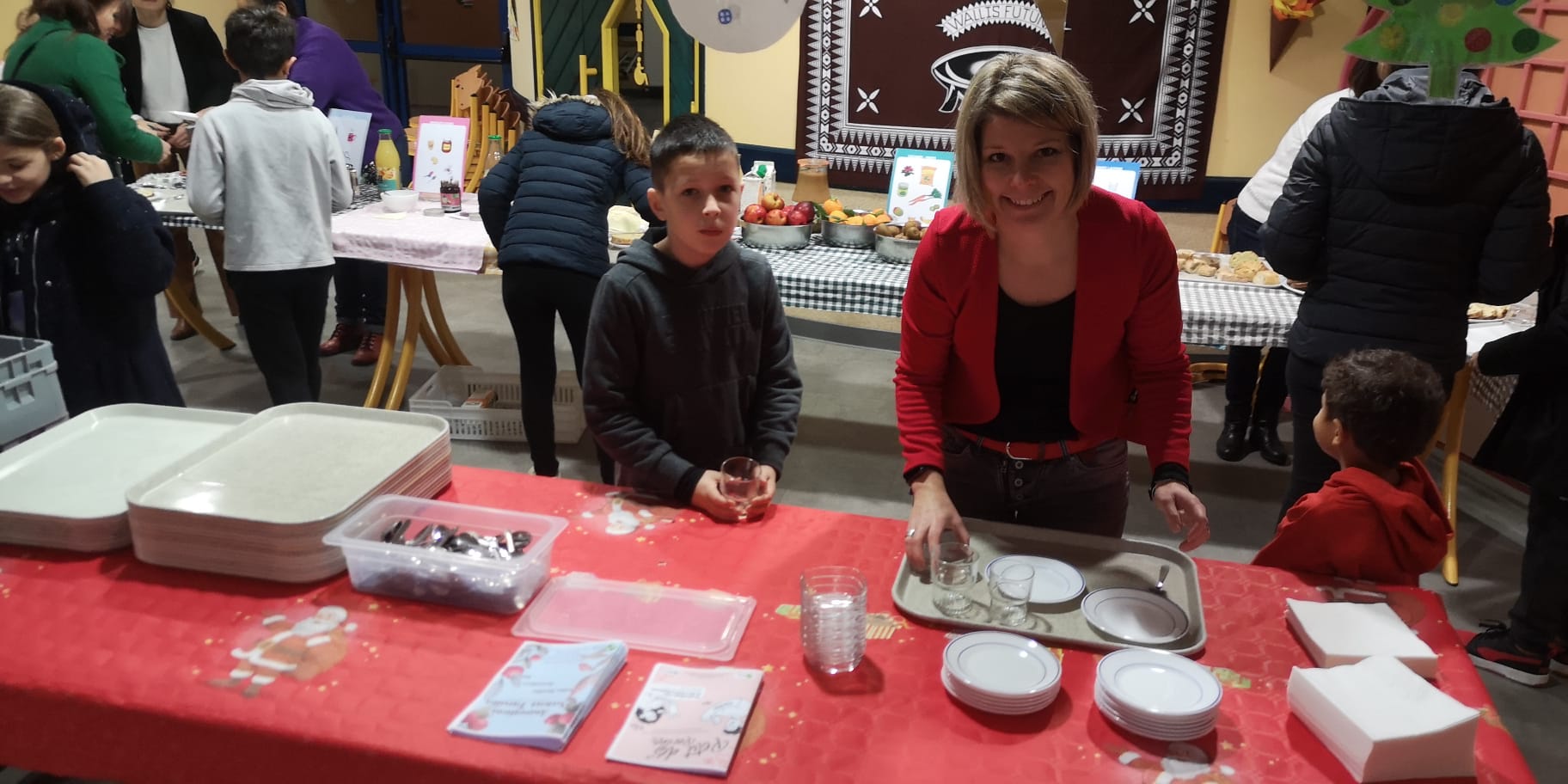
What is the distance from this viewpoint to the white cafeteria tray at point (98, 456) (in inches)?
57.7

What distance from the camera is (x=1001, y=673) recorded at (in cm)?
121

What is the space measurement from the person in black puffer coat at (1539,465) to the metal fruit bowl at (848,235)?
6.11ft

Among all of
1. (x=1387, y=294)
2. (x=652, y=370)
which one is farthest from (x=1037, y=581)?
(x=1387, y=294)

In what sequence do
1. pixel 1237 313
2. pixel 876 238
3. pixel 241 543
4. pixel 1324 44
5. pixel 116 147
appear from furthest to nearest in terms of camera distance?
1. pixel 1324 44
2. pixel 116 147
3. pixel 876 238
4. pixel 1237 313
5. pixel 241 543

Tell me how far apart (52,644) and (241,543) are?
24 centimetres

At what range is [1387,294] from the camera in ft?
7.88

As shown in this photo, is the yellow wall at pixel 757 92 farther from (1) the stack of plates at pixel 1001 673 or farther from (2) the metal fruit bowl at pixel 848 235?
(1) the stack of plates at pixel 1001 673

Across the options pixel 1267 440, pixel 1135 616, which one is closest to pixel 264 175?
pixel 1135 616

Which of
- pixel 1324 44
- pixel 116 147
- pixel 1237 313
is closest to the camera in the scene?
pixel 1237 313

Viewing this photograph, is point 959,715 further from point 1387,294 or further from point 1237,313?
point 1237,313

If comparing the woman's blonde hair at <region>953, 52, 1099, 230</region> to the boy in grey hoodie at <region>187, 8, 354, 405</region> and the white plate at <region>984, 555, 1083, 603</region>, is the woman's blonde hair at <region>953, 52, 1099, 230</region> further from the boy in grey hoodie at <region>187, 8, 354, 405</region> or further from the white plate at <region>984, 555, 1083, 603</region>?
the boy in grey hoodie at <region>187, 8, 354, 405</region>

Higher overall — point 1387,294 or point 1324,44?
point 1324,44

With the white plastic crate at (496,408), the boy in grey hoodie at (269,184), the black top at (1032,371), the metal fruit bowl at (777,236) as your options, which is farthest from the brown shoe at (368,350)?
the black top at (1032,371)

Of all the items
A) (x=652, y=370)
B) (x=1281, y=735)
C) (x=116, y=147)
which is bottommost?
(x=1281, y=735)
